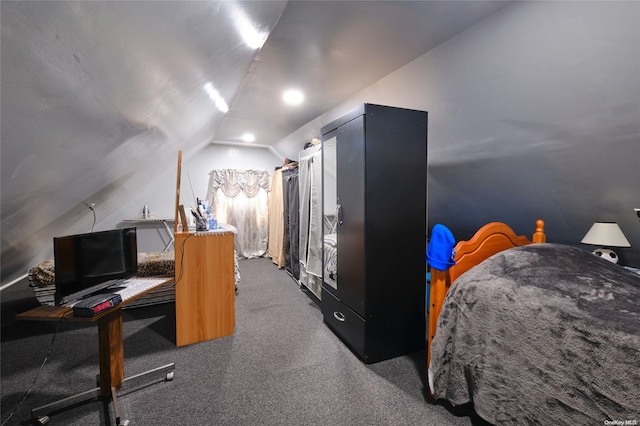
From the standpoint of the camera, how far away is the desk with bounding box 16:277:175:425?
1.38 metres

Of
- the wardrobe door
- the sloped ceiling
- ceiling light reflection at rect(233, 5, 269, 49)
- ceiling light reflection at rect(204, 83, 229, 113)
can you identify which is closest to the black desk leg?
the sloped ceiling

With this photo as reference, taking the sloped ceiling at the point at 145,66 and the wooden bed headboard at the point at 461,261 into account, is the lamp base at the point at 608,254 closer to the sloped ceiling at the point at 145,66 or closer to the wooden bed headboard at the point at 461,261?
the wooden bed headboard at the point at 461,261

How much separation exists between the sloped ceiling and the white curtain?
2.77m

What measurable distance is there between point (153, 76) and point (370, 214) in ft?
4.97

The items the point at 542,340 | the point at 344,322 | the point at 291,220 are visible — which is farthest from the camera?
the point at 291,220

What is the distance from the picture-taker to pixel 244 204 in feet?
18.9

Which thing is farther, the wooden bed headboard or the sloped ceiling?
the wooden bed headboard

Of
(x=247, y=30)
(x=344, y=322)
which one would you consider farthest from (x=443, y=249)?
(x=247, y=30)

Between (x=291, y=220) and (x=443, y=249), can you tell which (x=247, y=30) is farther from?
(x=291, y=220)

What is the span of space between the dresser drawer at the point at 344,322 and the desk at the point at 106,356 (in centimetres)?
132

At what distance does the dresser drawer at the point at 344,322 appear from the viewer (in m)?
2.06

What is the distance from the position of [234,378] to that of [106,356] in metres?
0.80

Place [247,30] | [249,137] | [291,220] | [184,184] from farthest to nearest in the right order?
1. [184,184]
2. [249,137]
3. [291,220]
4. [247,30]

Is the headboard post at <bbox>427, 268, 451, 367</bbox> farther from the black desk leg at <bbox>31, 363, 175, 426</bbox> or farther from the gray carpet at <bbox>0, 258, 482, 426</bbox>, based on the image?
the black desk leg at <bbox>31, 363, 175, 426</bbox>
